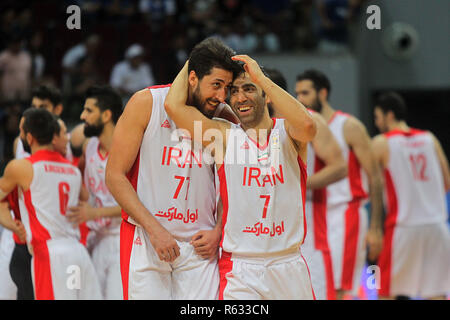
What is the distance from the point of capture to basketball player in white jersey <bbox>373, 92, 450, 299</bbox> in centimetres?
780

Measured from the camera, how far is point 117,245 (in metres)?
6.09

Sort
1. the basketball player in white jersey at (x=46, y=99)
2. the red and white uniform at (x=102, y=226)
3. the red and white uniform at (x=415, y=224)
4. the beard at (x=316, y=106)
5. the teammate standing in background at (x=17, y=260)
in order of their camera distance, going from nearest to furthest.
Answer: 1. the teammate standing in background at (x=17, y=260)
2. the red and white uniform at (x=102, y=226)
3. the basketball player in white jersey at (x=46, y=99)
4. the beard at (x=316, y=106)
5. the red and white uniform at (x=415, y=224)

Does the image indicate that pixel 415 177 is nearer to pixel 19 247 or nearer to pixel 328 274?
pixel 328 274

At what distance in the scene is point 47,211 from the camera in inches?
218

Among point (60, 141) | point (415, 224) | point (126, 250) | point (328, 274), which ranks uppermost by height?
point (60, 141)

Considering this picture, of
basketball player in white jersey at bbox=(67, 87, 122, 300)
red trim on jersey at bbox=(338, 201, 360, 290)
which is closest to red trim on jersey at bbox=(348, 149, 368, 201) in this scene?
red trim on jersey at bbox=(338, 201, 360, 290)


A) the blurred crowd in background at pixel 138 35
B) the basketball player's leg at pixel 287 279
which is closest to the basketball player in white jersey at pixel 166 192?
the basketball player's leg at pixel 287 279

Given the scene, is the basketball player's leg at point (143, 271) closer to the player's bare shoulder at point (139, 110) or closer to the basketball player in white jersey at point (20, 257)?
the player's bare shoulder at point (139, 110)

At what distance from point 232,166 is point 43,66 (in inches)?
313

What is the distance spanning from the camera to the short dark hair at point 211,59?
4.20m

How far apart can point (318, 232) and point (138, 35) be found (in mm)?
6679

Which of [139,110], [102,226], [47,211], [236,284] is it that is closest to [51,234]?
[47,211]

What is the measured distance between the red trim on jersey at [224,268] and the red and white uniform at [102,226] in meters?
1.98

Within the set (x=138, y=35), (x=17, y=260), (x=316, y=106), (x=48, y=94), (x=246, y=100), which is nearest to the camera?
(x=246, y=100)
